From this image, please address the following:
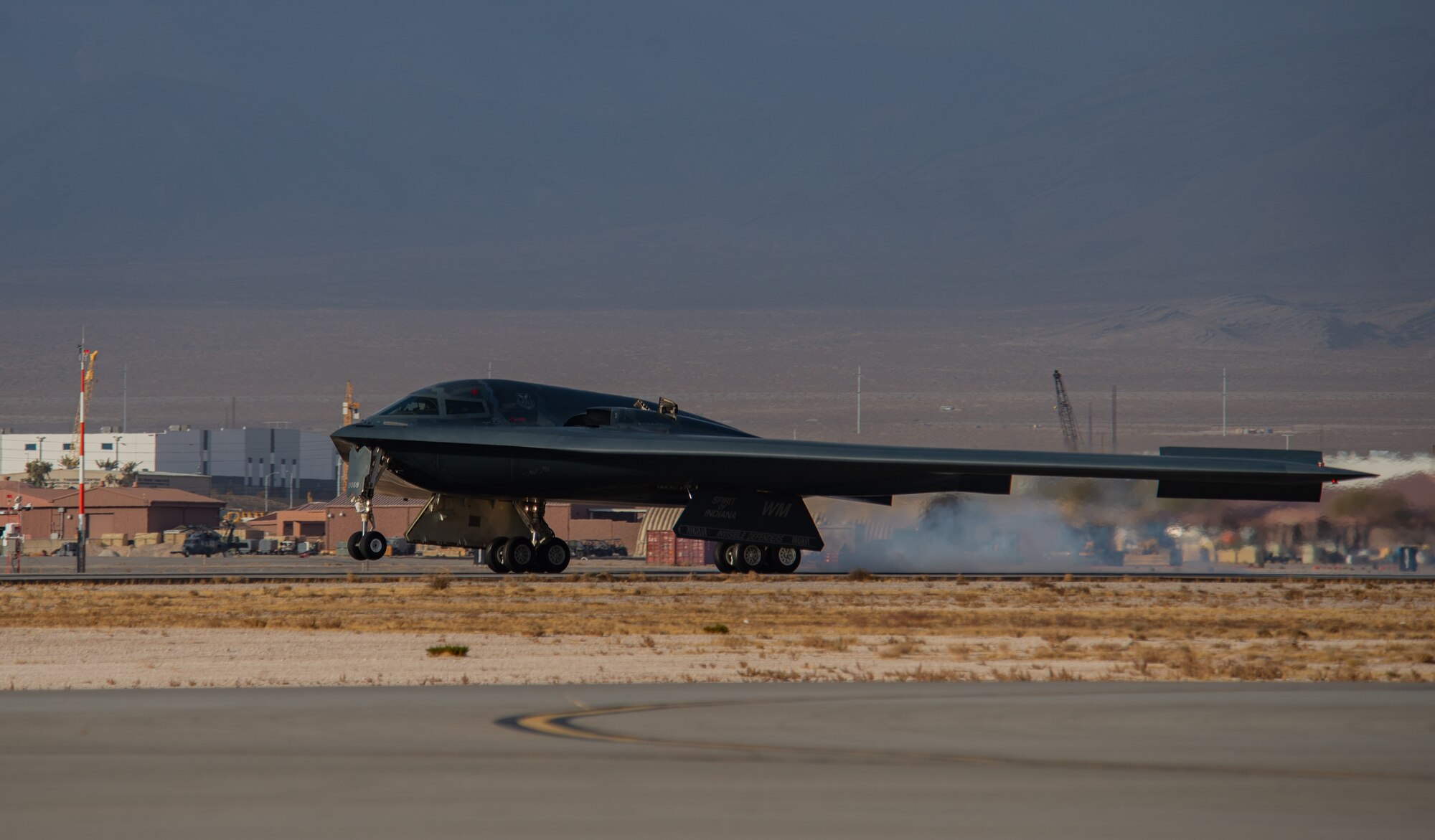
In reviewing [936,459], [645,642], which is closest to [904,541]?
[936,459]

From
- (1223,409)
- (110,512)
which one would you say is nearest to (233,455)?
(110,512)

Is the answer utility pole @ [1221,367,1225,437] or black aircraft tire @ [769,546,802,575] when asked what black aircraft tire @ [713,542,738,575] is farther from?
utility pole @ [1221,367,1225,437]

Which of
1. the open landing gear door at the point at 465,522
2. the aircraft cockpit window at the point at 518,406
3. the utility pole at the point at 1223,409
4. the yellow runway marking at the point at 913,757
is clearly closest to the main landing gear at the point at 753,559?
the open landing gear door at the point at 465,522

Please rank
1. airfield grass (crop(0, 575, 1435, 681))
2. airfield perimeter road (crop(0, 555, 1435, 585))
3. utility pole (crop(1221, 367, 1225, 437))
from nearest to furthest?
airfield grass (crop(0, 575, 1435, 681)) → airfield perimeter road (crop(0, 555, 1435, 585)) → utility pole (crop(1221, 367, 1225, 437))

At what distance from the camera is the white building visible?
470ft

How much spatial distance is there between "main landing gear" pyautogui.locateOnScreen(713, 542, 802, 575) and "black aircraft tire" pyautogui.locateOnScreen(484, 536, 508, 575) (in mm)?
4980

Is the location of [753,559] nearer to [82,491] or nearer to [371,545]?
[371,545]

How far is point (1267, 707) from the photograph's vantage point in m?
12.5

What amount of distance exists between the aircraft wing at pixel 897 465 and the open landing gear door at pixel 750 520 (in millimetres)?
373

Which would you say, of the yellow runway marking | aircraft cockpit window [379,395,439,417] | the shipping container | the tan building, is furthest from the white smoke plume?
the tan building

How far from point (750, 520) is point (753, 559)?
3.95 ft

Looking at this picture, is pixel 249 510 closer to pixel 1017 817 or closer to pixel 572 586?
pixel 572 586

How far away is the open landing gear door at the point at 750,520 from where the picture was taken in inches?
1476

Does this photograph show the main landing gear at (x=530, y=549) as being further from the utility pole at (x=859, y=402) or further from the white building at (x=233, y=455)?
the utility pole at (x=859, y=402)
